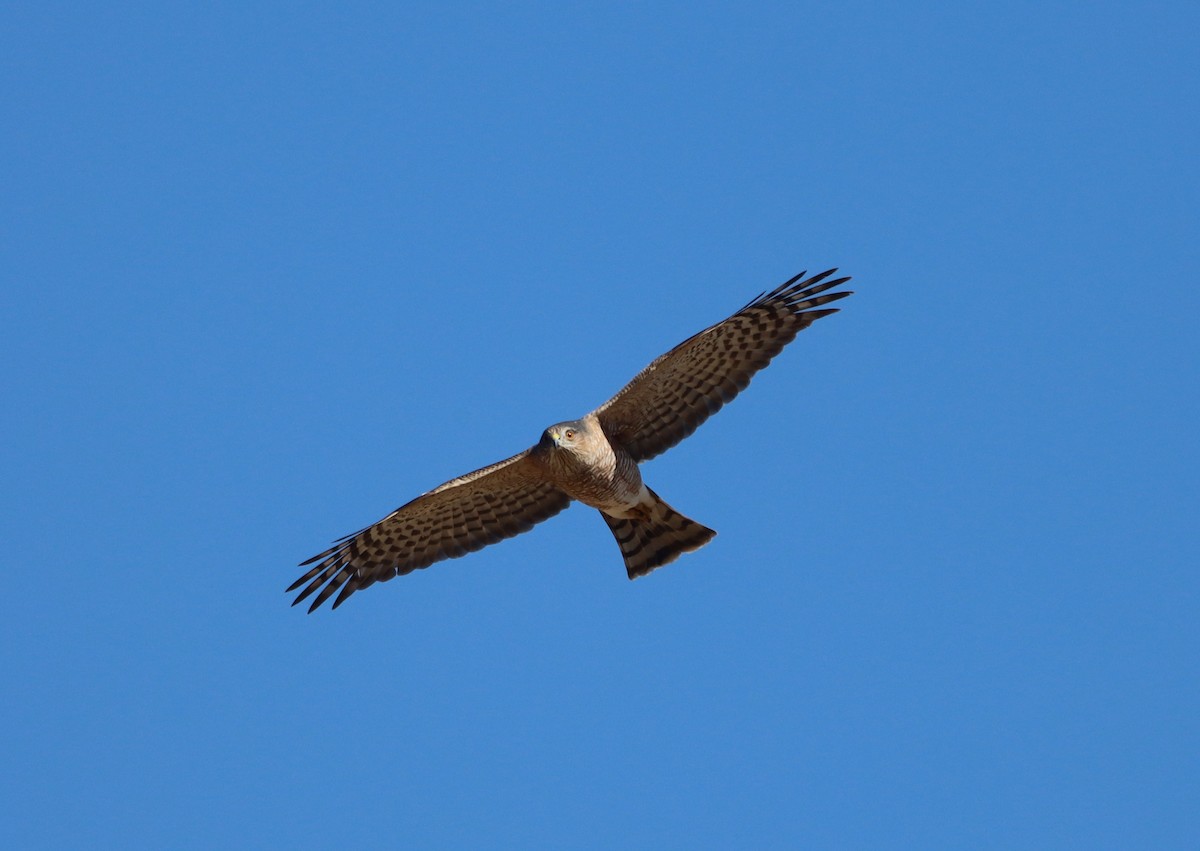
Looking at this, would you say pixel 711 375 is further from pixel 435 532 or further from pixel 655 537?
pixel 435 532

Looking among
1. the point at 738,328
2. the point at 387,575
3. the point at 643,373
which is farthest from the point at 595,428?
the point at 387,575

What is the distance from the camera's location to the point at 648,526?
45.5ft

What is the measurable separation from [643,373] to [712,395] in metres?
0.75

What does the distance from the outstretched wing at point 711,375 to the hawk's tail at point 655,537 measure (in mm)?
703

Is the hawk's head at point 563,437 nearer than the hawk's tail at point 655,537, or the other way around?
the hawk's head at point 563,437

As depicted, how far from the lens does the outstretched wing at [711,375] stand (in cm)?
1313

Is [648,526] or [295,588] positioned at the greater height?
[295,588]

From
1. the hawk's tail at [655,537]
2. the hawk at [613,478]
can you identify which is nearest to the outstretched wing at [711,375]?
the hawk at [613,478]

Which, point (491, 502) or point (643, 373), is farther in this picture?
point (491, 502)

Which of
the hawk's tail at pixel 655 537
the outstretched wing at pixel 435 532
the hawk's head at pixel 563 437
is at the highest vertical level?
the outstretched wing at pixel 435 532

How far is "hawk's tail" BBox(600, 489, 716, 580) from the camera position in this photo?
45.2 ft

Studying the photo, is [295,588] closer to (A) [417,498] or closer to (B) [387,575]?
(B) [387,575]

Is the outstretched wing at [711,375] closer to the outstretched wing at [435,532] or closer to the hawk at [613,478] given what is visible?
the hawk at [613,478]

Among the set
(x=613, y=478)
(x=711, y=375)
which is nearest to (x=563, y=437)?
(x=613, y=478)
